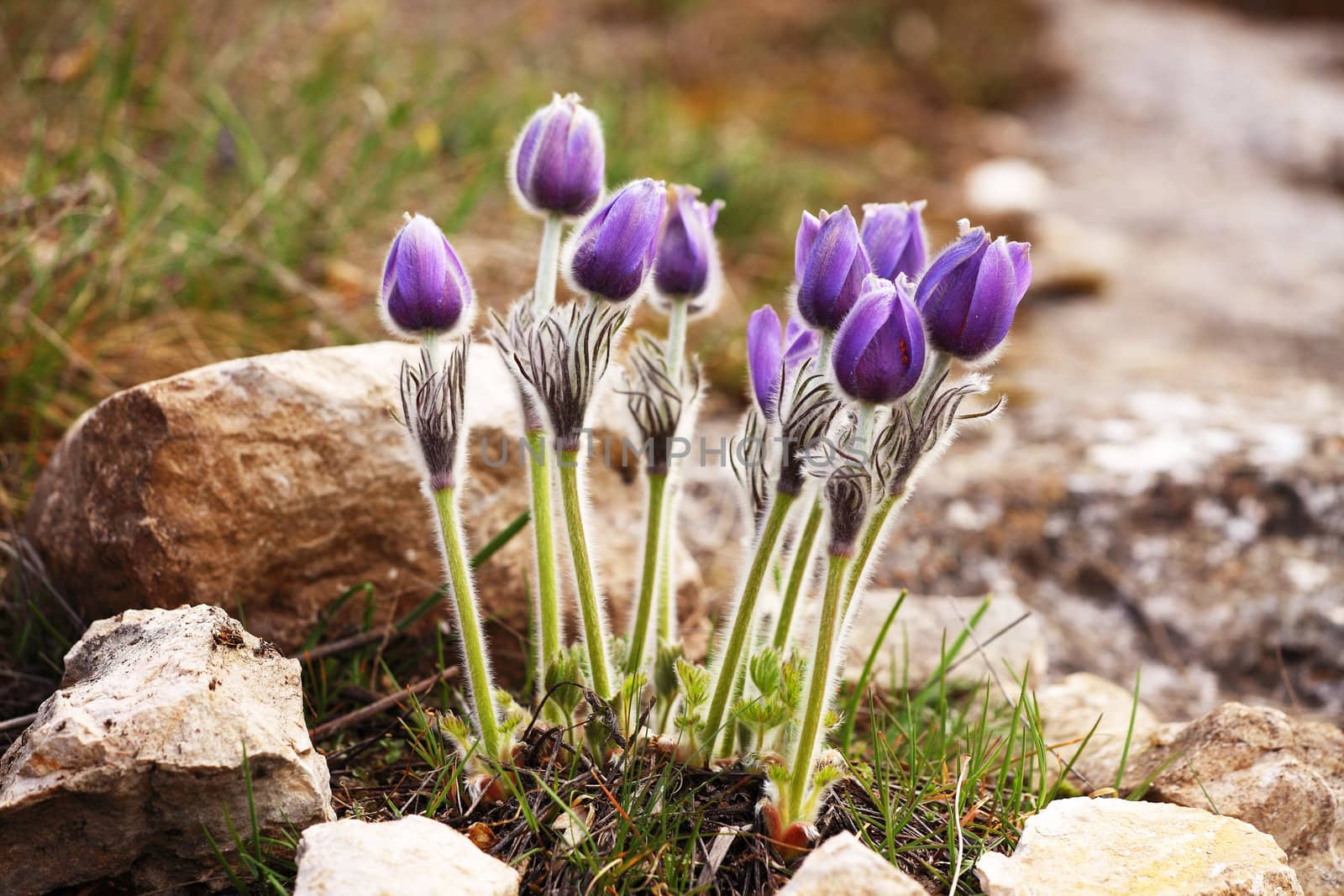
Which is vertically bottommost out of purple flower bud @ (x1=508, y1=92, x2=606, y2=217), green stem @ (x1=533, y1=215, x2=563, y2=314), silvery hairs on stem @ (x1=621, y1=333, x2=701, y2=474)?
silvery hairs on stem @ (x1=621, y1=333, x2=701, y2=474)

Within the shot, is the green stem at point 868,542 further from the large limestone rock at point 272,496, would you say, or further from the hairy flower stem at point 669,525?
the large limestone rock at point 272,496

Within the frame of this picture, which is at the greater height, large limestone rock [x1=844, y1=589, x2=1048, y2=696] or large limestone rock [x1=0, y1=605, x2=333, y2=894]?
large limestone rock [x1=0, y1=605, x2=333, y2=894]

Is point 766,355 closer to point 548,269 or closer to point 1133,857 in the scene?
point 548,269

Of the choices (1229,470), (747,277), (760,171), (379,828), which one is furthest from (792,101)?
(379,828)

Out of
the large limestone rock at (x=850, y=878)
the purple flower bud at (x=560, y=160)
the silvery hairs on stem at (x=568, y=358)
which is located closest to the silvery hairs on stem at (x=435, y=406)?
the silvery hairs on stem at (x=568, y=358)

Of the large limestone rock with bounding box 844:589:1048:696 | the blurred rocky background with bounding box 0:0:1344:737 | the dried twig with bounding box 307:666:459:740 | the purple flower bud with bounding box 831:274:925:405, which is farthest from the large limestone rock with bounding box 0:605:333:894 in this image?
the large limestone rock with bounding box 844:589:1048:696

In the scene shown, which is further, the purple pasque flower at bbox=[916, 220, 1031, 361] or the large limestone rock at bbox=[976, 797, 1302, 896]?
the large limestone rock at bbox=[976, 797, 1302, 896]

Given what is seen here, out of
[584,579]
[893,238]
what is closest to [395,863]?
[584,579]

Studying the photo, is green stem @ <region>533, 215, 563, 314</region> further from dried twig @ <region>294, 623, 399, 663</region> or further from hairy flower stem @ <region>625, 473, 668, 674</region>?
dried twig @ <region>294, 623, 399, 663</region>

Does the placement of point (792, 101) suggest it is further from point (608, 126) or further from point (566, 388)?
point (566, 388)
